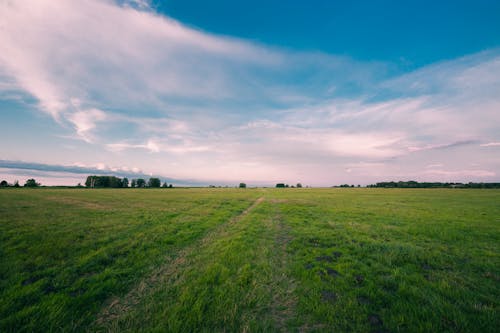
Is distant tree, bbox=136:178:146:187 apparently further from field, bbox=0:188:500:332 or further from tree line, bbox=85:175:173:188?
field, bbox=0:188:500:332

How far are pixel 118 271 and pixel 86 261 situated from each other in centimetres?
185

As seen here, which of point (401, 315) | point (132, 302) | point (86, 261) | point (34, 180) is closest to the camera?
point (401, 315)

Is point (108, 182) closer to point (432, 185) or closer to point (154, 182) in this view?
point (154, 182)

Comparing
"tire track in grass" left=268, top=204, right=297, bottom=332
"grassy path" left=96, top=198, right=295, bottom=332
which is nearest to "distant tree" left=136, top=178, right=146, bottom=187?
"grassy path" left=96, top=198, right=295, bottom=332

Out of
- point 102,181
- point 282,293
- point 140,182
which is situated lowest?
point 282,293

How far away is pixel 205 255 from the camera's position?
7.54m

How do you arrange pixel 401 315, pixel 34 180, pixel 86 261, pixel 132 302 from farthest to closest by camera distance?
1. pixel 34 180
2. pixel 86 261
3. pixel 132 302
4. pixel 401 315

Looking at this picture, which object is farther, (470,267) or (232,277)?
(470,267)

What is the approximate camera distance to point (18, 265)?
6.23 m

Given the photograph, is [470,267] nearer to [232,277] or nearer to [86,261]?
[232,277]

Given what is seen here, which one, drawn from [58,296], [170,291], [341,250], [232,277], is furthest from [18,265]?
[341,250]

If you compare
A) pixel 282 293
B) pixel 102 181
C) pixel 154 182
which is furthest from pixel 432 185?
pixel 102 181

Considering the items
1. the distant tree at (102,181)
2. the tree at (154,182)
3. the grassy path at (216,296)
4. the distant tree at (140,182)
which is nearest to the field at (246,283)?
the grassy path at (216,296)

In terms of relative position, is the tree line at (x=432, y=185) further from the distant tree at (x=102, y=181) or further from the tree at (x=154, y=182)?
the distant tree at (x=102, y=181)
